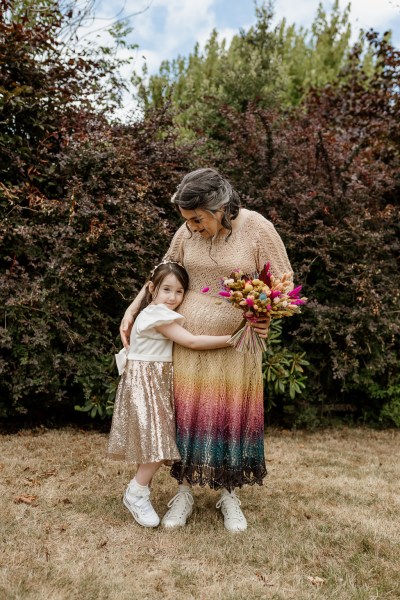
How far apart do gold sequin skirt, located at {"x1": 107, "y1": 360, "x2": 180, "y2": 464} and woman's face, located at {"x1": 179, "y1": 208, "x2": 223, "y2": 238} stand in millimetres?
698

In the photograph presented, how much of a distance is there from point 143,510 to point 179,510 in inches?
7.8

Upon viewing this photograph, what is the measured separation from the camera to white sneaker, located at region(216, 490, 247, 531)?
2.95 m

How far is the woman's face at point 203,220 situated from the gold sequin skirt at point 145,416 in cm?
70

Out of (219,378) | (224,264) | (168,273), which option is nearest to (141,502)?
(219,378)

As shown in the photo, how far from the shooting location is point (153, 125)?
5414 millimetres

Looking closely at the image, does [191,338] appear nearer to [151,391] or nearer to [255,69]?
[151,391]

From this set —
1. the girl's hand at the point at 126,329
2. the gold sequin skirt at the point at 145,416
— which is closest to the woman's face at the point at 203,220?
the girl's hand at the point at 126,329

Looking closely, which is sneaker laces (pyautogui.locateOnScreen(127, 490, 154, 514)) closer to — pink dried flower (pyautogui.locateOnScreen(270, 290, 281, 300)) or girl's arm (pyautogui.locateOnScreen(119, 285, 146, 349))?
girl's arm (pyautogui.locateOnScreen(119, 285, 146, 349))

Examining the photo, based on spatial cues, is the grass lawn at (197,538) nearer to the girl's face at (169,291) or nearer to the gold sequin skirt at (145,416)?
the gold sequin skirt at (145,416)

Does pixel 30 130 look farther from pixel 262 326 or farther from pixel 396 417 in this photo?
pixel 396 417

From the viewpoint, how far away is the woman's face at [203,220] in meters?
2.73

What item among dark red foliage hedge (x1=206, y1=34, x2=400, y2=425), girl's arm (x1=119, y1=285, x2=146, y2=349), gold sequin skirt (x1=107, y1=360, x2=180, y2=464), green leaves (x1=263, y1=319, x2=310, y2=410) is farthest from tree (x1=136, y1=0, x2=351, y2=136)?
gold sequin skirt (x1=107, y1=360, x2=180, y2=464)

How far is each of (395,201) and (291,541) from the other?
398 cm

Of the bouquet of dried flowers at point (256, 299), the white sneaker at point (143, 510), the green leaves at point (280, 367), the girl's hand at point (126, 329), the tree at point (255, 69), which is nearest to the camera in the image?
the bouquet of dried flowers at point (256, 299)
